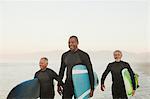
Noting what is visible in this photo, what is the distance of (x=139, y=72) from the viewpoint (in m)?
4.03

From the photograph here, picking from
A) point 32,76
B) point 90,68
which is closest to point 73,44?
point 90,68

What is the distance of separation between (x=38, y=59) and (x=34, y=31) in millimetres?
294

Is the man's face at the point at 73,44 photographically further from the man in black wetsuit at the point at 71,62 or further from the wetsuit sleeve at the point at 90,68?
the wetsuit sleeve at the point at 90,68

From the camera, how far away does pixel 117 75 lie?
13.3 ft


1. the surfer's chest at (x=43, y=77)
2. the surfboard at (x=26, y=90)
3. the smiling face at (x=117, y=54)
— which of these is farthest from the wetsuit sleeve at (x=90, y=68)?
the surfboard at (x=26, y=90)

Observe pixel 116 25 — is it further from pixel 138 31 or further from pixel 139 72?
pixel 139 72

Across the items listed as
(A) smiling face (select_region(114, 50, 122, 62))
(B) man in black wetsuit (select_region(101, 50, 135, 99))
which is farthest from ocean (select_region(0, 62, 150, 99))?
(A) smiling face (select_region(114, 50, 122, 62))

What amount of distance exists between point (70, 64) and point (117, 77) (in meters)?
0.51

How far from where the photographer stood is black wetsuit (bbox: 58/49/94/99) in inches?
157

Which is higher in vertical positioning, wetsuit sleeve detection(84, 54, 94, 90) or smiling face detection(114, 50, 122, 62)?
smiling face detection(114, 50, 122, 62)

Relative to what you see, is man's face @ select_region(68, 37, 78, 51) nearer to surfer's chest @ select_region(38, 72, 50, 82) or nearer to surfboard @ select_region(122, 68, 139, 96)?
surfer's chest @ select_region(38, 72, 50, 82)

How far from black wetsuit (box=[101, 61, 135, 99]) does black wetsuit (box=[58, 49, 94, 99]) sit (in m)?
0.19

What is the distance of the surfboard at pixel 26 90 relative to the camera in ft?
13.0

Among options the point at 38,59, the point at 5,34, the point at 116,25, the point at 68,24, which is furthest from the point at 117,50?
the point at 5,34
